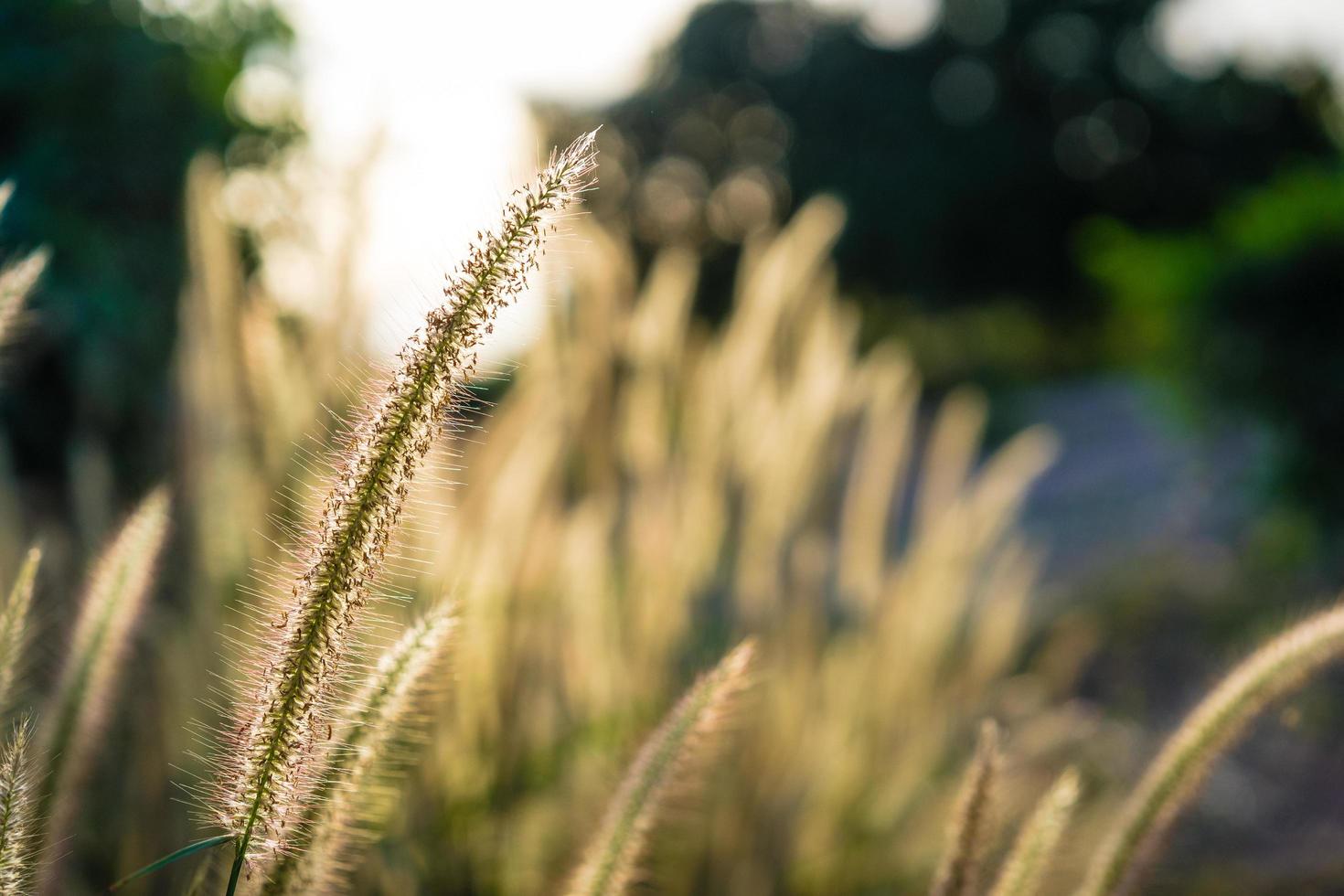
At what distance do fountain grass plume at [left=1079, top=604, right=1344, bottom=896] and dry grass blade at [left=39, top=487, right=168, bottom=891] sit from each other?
0.76 meters

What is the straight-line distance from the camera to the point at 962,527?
220 centimetres

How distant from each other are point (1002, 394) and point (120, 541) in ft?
48.5

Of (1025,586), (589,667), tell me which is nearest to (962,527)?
(1025,586)

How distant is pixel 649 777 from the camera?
0.73m

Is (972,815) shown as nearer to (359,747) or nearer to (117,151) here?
(359,747)

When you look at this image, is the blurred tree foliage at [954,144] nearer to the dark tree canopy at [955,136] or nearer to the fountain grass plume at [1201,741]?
the dark tree canopy at [955,136]

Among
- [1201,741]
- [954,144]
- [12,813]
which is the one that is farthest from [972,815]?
[954,144]

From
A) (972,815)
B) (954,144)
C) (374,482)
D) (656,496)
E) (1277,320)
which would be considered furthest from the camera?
(954,144)

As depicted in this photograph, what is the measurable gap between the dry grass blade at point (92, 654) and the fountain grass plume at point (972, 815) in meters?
0.63

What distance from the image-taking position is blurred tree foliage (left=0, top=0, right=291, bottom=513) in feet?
10.5

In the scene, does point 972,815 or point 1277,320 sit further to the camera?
point 1277,320

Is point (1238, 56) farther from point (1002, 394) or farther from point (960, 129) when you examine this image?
point (1002, 394)

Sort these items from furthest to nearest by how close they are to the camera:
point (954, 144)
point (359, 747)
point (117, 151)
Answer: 1. point (954, 144)
2. point (117, 151)
3. point (359, 747)

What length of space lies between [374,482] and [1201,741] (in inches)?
25.0
